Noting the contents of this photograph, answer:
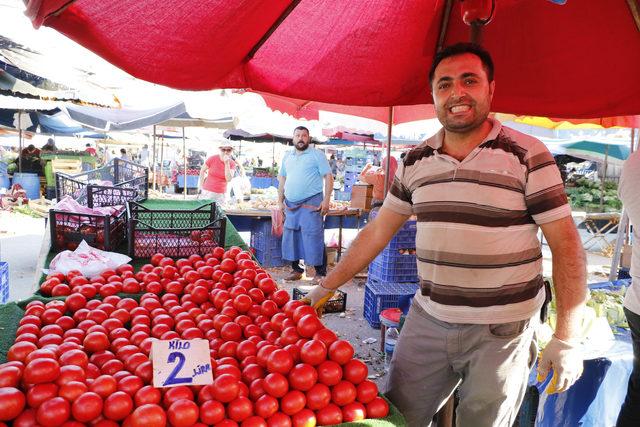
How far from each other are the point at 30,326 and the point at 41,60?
4.47 metres

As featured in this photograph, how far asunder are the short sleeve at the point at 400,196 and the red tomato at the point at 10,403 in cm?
172

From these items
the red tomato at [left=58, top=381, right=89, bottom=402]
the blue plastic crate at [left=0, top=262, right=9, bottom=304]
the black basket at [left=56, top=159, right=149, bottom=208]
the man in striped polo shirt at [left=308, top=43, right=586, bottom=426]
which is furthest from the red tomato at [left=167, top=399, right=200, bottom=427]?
the blue plastic crate at [left=0, top=262, right=9, bottom=304]

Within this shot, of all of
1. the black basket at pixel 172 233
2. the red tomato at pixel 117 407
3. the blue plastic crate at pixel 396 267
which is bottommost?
the blue plastic crate at pixel 396 267

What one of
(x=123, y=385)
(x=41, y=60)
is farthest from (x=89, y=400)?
(x=41, y=60)

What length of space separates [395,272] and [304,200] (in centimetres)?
239

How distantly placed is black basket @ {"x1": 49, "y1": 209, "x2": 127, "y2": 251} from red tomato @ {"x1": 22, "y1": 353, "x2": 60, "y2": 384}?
7.07 ft

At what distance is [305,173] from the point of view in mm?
7078

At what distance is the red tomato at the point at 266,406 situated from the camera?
1610 millimetres

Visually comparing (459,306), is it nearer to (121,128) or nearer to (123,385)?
(123,385)

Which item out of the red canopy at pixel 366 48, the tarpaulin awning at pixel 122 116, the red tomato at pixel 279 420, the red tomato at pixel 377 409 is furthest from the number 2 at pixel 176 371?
the tarpaulin awning at pixel 122 116

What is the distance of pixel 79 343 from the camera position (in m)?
2.08

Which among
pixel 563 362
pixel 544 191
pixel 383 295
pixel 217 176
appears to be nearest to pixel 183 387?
pixel 563 362

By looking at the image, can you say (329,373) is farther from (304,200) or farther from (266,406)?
(304,200)

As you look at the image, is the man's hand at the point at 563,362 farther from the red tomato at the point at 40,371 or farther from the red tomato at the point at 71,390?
the red tomato at the point at 40,371
